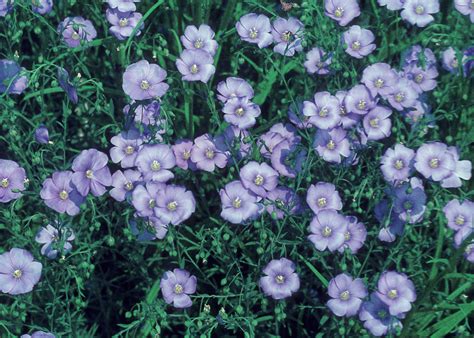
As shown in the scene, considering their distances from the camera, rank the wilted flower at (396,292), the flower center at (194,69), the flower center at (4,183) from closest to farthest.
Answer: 1. the wilted flower at (396,292)
2. the flower center at (4,183)
3. the flower center at (194,69)

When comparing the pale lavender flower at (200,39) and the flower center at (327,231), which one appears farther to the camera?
the pale lavender flower at (200,39)

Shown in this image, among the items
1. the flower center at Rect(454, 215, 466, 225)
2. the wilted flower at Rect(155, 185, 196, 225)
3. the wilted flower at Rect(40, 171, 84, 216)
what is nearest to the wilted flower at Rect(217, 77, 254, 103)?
the wilted flower at Rect(155, 185, 196, 225)

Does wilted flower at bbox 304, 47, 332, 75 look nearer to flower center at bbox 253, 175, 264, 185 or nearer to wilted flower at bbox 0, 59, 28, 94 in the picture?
flower center at bbox 253, 175, 264, 185

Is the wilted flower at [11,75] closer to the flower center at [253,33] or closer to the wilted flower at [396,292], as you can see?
the flower center at [253,33]

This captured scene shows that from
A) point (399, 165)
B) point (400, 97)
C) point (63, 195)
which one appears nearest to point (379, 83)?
point (400, 97)

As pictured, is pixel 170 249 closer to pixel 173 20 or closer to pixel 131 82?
pixel 131 82

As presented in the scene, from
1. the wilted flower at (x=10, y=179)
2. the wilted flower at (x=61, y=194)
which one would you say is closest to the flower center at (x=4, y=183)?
the wilted flower at (x=10, y=179)
